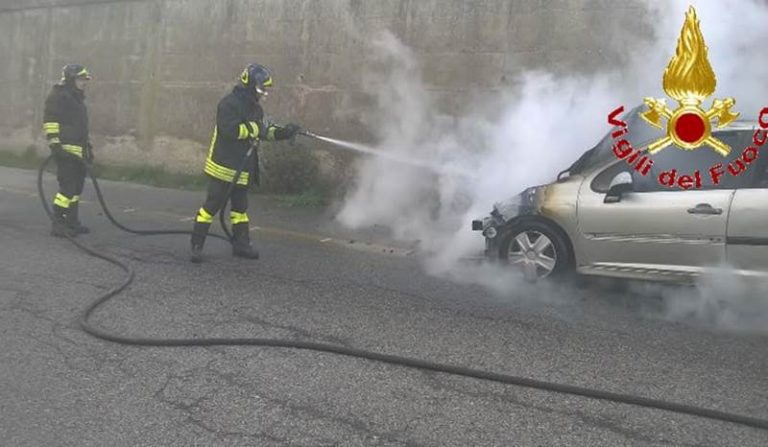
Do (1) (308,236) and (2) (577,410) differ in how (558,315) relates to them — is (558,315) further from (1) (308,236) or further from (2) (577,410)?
(1) (308,236)

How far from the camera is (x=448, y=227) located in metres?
7.70

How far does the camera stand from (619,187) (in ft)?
17.4

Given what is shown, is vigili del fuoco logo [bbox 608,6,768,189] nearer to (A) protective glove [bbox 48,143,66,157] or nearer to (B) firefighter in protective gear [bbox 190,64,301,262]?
(B) firefighter in protective gear [bbox 190,64,301,262]

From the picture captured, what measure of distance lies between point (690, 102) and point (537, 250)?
1769mm

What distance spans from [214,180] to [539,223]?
115 inches

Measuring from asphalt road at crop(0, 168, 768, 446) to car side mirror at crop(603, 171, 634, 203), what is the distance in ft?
2.60

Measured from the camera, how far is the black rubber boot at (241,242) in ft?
21.7

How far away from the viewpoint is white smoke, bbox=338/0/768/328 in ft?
20.3

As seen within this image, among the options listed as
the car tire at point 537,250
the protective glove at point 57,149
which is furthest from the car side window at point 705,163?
the protective glove at point 57,149

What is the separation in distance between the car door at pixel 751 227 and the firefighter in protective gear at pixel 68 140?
20.4 feet

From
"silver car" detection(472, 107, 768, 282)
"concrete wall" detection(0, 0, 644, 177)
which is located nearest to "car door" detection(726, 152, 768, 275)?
"silver car" detection(472, 107, 768, 282)

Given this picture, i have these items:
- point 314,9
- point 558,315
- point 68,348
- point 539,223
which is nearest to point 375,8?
point 314,9

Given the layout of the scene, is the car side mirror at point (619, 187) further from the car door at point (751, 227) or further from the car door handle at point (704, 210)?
the car door at point (751, 227)

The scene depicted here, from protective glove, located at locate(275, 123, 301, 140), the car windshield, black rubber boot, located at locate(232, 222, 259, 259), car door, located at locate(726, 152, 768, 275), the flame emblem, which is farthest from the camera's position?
black rubber boot, located at locate(232, 222, 259, 259)
